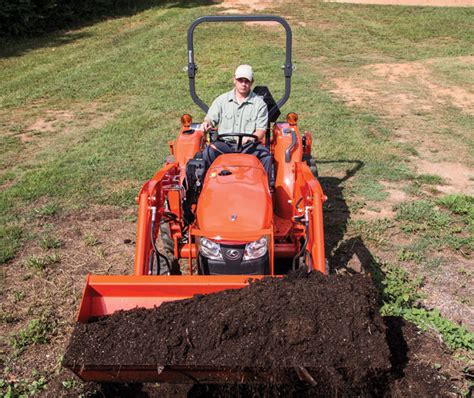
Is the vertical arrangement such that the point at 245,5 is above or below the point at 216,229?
above

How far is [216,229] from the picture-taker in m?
4.05

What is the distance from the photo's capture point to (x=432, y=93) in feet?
39.3

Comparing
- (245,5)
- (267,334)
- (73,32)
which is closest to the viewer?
(267,334)

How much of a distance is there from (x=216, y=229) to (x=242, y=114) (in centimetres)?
195

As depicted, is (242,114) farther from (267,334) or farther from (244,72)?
(267,334)

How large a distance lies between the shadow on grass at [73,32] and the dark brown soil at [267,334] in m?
15.2

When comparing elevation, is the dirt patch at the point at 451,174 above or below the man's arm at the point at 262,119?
below

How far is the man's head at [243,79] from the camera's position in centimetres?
538

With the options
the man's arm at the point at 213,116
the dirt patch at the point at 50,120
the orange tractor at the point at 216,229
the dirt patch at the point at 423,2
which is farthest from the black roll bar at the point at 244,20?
the dirt patch at the point at 423,2

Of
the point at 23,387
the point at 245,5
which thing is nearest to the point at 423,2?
the point at 245,5

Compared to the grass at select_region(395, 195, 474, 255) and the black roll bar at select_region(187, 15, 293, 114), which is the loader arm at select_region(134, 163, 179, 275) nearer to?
the black roll bar at select_region(187, 15, 293, 114)

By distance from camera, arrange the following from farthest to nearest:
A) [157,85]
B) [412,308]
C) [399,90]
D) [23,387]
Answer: [157,85] < [399,90] < [412,308] < [23,387]

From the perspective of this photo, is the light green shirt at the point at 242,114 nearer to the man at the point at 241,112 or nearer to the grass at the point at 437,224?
the man at the point at 241,112

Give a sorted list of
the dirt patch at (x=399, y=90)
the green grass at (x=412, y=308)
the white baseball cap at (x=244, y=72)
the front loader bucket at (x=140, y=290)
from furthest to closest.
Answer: the dirt patch at (x=399, y=90) → the white baseball cap at (x=244, y=72) → the green grass at (x=412, y=308) → the front loader bucket at (x=140, y=290)
